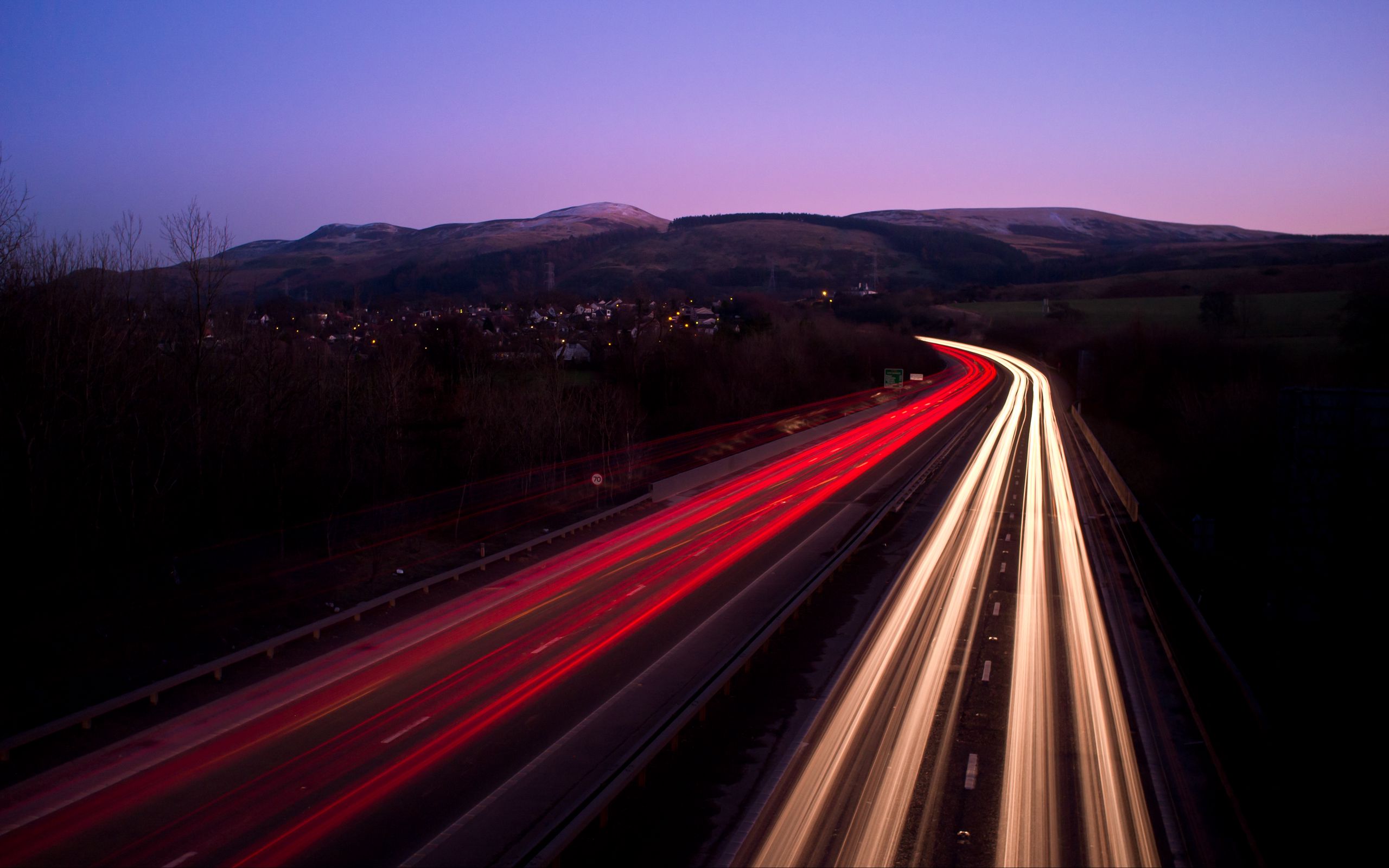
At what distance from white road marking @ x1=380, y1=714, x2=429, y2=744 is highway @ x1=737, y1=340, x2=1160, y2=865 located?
4.85 m

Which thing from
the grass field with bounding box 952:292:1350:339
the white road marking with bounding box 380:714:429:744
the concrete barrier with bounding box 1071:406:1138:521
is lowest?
the concrete barrier with bounding box 1071:406:1138:521

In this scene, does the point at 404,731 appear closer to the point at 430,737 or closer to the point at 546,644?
the point at 430,737

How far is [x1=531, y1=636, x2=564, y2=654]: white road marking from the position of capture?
14.1 meters

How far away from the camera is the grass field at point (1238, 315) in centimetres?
6925

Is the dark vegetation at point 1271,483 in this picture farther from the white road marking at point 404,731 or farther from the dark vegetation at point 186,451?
the dark vegetation at point 186,451

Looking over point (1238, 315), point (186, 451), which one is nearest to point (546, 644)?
point (186, 451)

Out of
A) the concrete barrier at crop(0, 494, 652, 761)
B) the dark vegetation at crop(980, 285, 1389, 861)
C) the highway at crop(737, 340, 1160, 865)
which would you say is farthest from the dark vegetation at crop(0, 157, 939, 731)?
the dark vegetation at crop(980, 285, 1389, 861)

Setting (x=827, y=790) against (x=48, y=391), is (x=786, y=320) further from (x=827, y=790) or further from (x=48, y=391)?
(x=827, y=790)

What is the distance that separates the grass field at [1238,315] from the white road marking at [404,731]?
210 feet

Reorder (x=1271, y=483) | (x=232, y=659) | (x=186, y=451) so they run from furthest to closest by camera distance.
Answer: (x=1271, y=483), (x=186, y=451), (x=232, y=659)

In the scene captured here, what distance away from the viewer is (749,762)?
9.96 m

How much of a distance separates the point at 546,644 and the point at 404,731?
3.72 meters

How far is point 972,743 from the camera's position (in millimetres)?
10641

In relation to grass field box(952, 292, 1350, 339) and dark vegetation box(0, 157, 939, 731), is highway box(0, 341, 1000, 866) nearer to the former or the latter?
dark vegetation box(0, 157, 939, 731)
